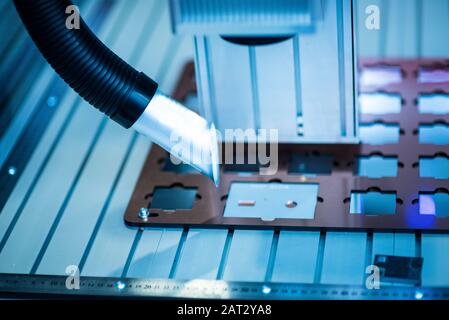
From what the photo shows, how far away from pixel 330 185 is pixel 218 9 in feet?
1.61

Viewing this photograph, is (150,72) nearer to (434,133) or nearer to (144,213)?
(144,213)

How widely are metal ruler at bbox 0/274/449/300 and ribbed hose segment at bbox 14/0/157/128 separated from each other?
355 millimetres

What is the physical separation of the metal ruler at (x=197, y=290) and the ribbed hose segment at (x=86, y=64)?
14.0 inches

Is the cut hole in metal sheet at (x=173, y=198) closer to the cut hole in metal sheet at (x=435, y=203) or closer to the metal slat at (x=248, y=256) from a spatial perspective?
the metal slat at (x=248, y=256)

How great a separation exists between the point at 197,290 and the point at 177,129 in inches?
13.9

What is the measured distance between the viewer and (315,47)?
1965 mm

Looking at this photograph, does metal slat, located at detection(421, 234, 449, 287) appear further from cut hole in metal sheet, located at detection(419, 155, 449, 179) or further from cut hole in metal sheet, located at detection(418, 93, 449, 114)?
cut hole in metal sheet, located at detection(418, 93, 449, 114)

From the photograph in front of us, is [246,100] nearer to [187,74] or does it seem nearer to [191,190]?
[191,190]

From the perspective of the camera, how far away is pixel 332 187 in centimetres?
198

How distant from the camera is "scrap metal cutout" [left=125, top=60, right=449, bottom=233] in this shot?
1.87 meters
